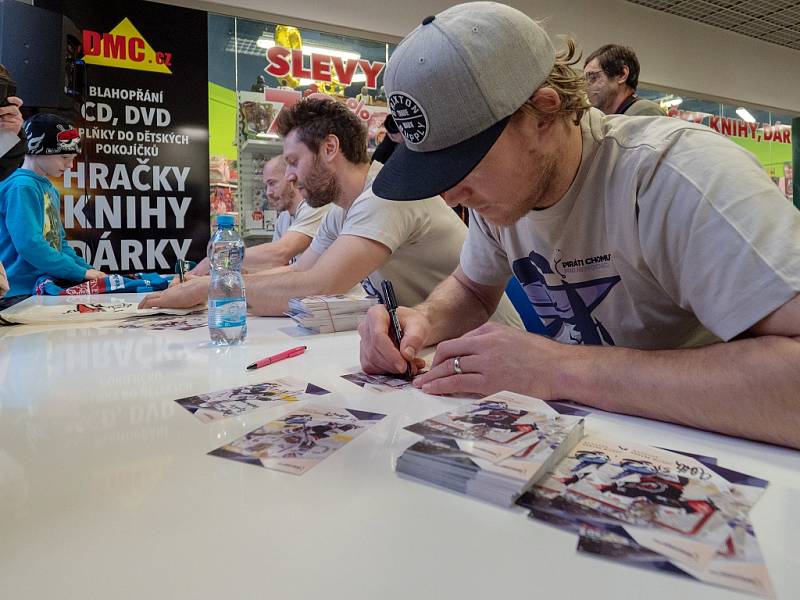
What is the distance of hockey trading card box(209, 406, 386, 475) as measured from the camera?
2.15 ft

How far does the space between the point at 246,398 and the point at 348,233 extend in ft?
3.22

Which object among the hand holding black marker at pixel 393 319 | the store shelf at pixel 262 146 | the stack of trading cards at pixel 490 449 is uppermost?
the store shelf at pixel 262 146

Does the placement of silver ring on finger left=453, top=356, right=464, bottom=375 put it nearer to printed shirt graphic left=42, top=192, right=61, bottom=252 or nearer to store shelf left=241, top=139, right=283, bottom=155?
printed shirt graphic left=42, top=192, right=61, bottom=252

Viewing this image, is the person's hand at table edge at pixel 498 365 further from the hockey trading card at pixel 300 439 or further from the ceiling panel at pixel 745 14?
the ceiling panel at pixel 745 14

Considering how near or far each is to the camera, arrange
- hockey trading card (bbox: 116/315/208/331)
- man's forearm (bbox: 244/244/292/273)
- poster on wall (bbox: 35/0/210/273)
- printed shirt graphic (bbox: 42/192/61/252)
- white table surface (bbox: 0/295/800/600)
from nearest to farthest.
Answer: white table surface (bbox: 0/295/800/600), hockey trading card (bbox: 116/315/208/331), man's forearm (bbox: 244/244/292/273), printed shirt graphic (bbox: 42/192/61/252), poster on wall (bbox: 35/0/210/273)

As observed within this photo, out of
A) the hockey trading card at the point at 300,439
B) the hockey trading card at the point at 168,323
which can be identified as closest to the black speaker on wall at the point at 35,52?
the hockey trading card at the point at 168,323

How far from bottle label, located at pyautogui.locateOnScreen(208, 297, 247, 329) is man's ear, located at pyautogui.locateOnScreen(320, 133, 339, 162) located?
0.92 meters

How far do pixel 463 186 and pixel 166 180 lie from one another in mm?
3770

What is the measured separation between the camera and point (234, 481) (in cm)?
60

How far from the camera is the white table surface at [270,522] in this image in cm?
43

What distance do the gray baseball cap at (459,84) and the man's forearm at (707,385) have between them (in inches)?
13.8

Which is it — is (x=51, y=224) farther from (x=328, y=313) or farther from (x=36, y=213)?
(x=328, y=313)

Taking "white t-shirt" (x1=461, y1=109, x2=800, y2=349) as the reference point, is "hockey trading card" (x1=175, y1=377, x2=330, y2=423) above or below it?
below

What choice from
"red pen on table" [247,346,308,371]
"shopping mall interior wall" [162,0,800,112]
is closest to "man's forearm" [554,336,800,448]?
"red pen on table" [247,346,308,371]
